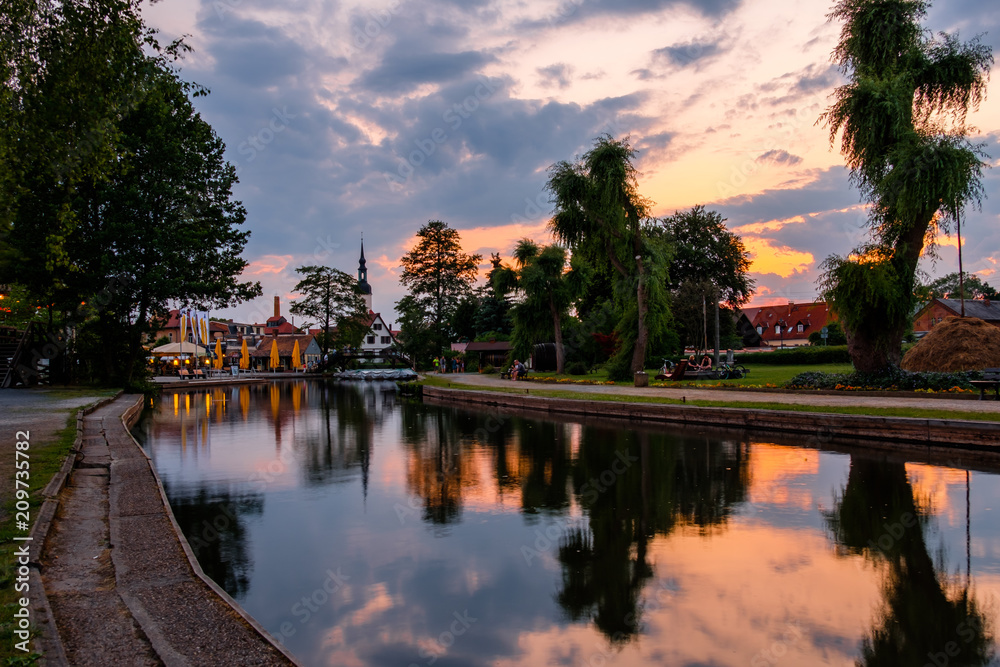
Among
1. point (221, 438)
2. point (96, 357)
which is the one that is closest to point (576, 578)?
point (221, 438)

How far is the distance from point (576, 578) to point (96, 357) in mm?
37493

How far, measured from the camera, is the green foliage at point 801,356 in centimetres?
4519

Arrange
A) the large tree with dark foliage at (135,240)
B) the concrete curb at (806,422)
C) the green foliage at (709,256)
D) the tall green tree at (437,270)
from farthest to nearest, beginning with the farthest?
the tall green tree at (437,270), the green foliage at (709,256), the large tree with dark foliage at (135,240), the concrete curb at (806,422)

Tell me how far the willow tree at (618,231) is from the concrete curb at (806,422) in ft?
29.6

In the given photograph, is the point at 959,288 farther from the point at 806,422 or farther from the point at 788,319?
the point at 806,422

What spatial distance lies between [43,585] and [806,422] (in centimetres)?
1621

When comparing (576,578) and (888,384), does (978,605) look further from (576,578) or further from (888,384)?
(888,384)

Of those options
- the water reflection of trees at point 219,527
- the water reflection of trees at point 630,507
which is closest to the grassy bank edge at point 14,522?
the water reflection of trees at point 219,527

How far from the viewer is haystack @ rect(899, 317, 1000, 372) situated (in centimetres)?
2397

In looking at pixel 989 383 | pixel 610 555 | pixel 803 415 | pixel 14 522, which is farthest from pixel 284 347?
pixel 610 555

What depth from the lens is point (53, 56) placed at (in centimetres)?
1077

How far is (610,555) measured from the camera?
7.64 metres

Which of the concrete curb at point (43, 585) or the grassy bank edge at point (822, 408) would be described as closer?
the concrete curb at point (43, 585)

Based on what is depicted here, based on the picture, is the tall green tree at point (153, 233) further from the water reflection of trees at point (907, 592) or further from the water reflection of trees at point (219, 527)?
the water reflection of trees at point (907, 592)
